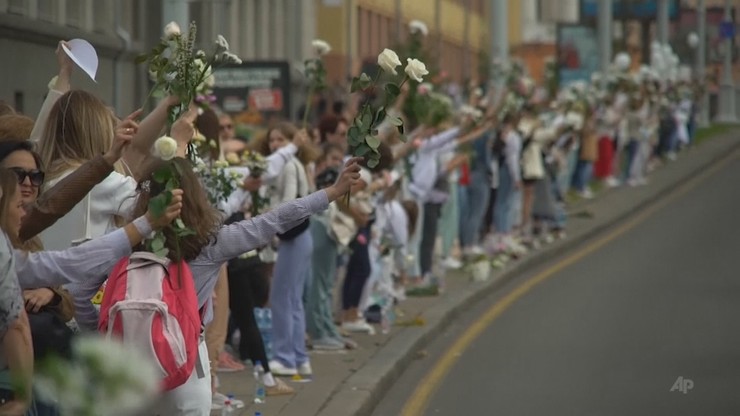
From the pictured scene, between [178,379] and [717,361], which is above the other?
[178,379]

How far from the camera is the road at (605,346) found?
12.8 meters

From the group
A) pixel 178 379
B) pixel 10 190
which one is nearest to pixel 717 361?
pixel 178 379

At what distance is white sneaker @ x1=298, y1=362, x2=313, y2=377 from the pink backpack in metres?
5.46

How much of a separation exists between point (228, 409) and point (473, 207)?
1301 cm

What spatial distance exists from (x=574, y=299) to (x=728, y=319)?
90.8 inches

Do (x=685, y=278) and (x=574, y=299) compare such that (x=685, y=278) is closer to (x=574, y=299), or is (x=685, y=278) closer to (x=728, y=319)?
(x=574, y=299)

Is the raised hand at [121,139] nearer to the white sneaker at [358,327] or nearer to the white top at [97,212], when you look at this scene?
the white top at [97,212]

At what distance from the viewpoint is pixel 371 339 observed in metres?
15.7

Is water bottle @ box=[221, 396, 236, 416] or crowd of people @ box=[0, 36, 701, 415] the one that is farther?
water bottle @ box=[221, 396, 236, 416]

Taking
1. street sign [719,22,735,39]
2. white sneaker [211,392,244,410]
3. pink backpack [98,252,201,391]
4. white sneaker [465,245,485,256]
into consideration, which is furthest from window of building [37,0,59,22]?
street sign [719,22,735,39]

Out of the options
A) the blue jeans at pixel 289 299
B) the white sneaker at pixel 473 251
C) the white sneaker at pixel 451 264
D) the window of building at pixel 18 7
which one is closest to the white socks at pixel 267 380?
the blue jeans at pixel 289 299

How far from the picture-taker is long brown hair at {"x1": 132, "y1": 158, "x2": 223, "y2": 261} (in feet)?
25.2

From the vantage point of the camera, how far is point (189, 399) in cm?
788

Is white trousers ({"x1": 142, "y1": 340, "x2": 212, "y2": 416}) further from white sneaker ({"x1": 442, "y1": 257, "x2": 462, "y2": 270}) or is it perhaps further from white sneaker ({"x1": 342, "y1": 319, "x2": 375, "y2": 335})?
white sneaker ({"x1": 442, "y1": 257, "x2": 462, "y2": 270})
